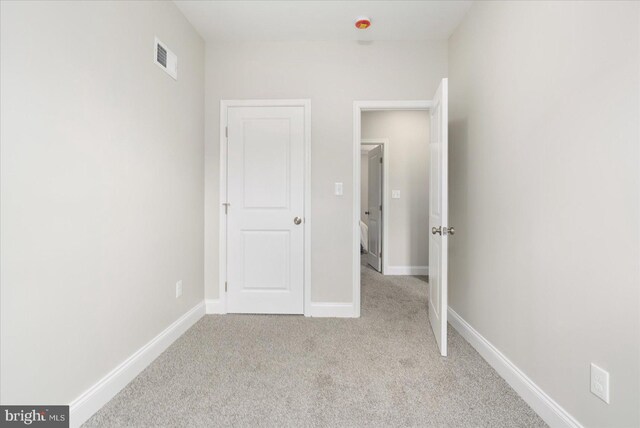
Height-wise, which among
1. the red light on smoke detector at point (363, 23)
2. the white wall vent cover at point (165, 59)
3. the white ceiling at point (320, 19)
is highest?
the white ceiling at point (320, 19)

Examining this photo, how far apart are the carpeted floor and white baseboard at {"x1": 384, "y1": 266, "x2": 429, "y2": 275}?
72.6 inches

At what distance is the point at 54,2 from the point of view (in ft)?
4.18

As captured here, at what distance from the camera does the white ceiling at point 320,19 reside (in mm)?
2244

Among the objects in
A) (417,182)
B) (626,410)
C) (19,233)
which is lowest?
(626,410)

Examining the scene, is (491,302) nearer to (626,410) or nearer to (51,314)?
(626,410)

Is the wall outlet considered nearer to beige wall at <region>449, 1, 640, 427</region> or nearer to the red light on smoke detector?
beige wall at <region>449, 1, 640, 427</region>

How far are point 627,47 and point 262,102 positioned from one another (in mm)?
2382

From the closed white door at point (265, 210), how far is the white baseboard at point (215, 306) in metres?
0.07

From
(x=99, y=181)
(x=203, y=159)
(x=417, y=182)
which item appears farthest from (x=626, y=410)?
(x=417, y=182)

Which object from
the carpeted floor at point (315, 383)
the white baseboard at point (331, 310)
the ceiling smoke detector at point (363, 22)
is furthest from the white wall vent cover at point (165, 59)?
the white baseboard at point (331, 310)

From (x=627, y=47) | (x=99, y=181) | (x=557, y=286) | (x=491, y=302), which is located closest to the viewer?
(x=627, y=47)

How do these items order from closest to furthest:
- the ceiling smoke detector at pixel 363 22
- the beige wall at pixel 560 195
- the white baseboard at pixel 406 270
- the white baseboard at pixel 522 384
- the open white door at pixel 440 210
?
the beige wall at pixel 560 195 → the white baseboard at pixel 522 384 → the open white door at pixel 440 210 → the ceiling smoke detector at pixel 363 22 → the white baseboard at pixel 406 270

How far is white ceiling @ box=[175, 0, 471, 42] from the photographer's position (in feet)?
7.36

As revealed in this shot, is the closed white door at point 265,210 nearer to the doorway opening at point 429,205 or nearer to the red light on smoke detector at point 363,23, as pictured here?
the doorway opening at point 429,205
